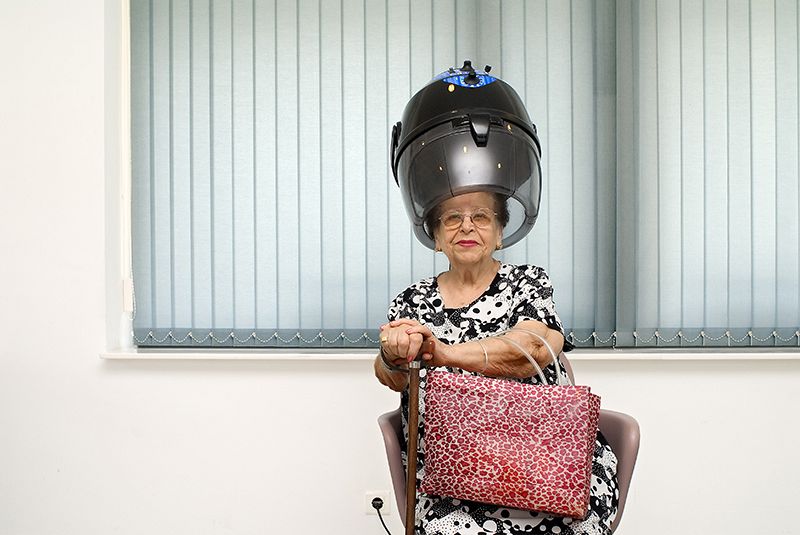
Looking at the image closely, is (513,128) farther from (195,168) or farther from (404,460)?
(195,168)

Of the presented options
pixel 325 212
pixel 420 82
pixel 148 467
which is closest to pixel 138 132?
pixel 325 212

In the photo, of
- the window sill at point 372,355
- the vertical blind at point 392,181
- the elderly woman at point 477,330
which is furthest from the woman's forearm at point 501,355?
the vertical blind at point 392,181

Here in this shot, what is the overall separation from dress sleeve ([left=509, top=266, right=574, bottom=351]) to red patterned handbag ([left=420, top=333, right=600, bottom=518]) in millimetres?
228

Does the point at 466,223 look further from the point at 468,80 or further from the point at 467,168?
the point at 468,80

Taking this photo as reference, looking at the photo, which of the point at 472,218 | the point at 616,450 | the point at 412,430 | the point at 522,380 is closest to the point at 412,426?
the point at 412,430

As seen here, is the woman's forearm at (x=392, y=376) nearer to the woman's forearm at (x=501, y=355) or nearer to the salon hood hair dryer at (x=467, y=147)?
the woman's forearm at (x=501, y=355)

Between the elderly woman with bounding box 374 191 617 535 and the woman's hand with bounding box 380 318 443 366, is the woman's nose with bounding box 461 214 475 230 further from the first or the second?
the woman's hand with bounding box 380 318 443 366

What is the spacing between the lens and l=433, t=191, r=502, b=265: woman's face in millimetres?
1429

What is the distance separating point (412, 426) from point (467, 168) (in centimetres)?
49

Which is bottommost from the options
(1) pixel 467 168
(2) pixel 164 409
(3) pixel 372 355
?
(2) pixel 164 409

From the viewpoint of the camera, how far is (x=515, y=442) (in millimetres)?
1275

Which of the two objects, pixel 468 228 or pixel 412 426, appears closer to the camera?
pixel 412 426

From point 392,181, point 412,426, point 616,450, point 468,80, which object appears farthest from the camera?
point 392,181

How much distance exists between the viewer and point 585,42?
241 cm
